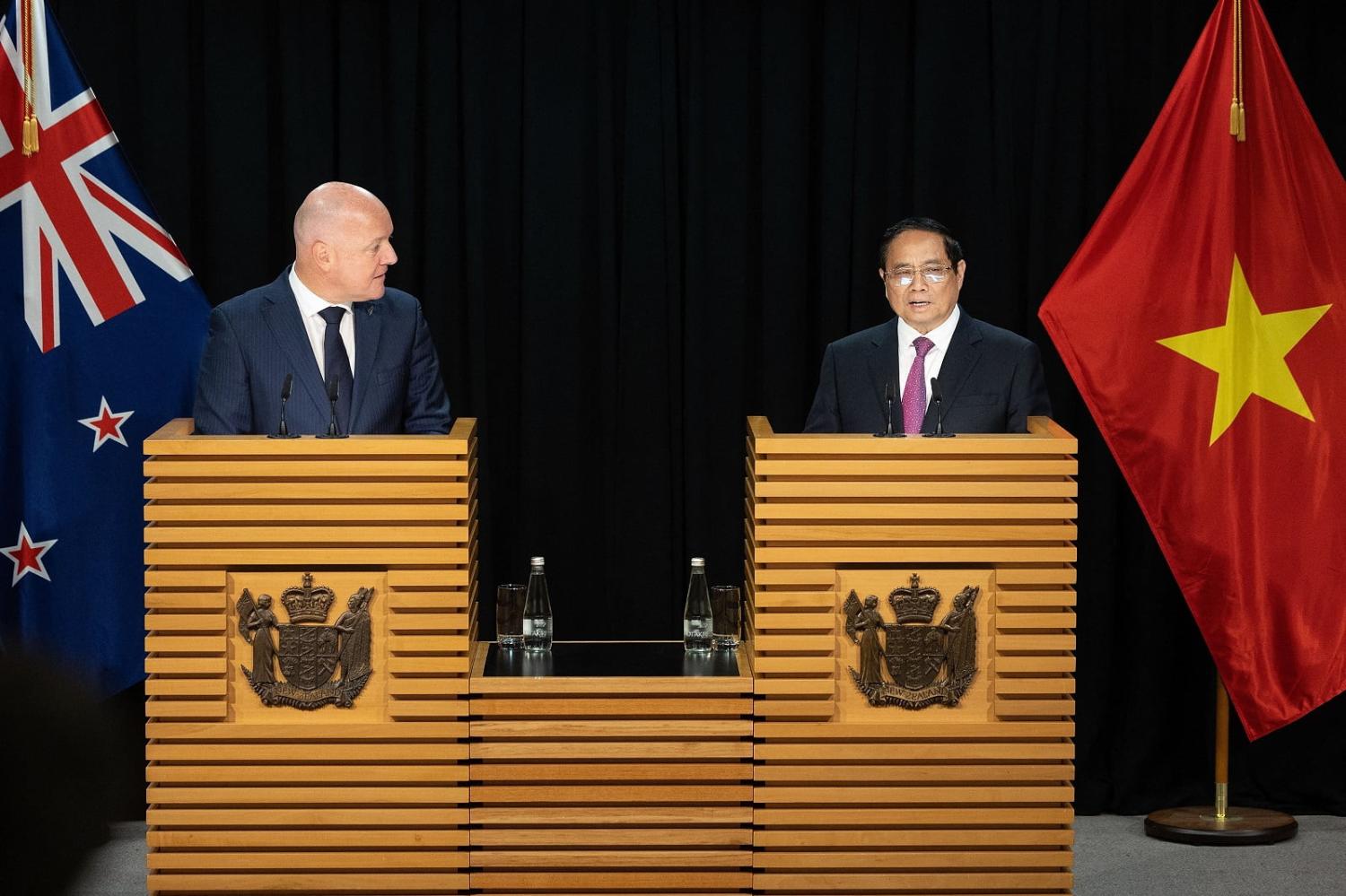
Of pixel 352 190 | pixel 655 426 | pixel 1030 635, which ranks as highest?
pixel 352 190

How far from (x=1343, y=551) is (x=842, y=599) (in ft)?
6.35

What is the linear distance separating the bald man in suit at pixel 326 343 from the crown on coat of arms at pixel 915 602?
4.13 feet

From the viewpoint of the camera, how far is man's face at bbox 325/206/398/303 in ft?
13.3

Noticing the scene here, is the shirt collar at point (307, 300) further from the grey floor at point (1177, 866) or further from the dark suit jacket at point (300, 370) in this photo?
the grey floor at point (1177, 866)

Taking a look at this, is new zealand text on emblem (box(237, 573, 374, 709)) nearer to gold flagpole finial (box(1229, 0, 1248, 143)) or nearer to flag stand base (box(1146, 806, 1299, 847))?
gold flagpole finial (box(1229, 0, 1248, 143))

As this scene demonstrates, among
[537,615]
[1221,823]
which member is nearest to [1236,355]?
[1221,823]

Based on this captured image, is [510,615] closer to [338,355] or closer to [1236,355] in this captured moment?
[338,355]

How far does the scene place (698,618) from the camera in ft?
13.2

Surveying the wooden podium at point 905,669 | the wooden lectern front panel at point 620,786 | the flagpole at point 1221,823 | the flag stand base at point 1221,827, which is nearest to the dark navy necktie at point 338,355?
the wooden lectern front panel at point 620,786

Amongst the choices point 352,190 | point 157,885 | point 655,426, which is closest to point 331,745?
point 157,885

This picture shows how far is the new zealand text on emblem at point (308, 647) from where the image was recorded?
3.60 metres

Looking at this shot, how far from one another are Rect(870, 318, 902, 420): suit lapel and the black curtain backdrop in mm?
1061

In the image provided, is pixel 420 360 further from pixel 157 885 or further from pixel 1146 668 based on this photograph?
pixel 1146 668

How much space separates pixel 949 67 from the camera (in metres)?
5.50
